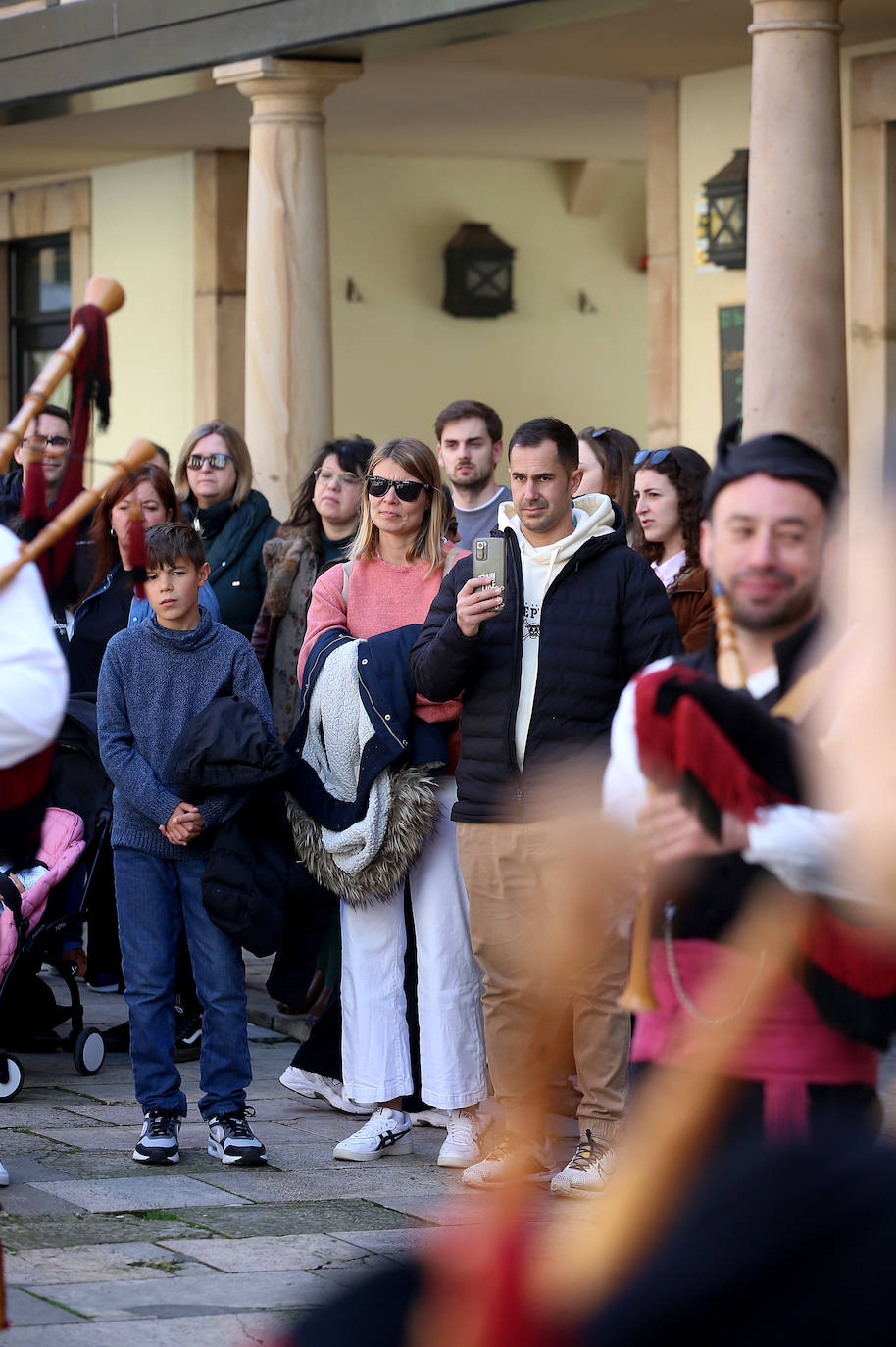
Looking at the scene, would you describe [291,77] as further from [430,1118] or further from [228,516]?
[430,1118]

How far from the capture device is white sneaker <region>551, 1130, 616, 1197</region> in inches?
206

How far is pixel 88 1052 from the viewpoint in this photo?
21.7 ft

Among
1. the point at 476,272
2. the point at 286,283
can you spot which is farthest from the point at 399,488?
the point at 476,272

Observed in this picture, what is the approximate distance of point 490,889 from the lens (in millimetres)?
5363

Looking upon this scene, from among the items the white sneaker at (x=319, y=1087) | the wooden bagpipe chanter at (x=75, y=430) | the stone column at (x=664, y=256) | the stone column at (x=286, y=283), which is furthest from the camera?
the stone column at (x=664, y=256)

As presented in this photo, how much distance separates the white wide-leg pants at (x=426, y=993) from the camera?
5676 mm

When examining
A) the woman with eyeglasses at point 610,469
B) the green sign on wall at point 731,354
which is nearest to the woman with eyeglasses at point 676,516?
the woman with eyeglasses at point 610,469

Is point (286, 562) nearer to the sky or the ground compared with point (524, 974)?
nearer to the sky

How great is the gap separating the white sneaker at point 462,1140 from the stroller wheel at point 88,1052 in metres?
1.39

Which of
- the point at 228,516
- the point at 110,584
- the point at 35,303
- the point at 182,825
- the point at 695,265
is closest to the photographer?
the point at 182,825

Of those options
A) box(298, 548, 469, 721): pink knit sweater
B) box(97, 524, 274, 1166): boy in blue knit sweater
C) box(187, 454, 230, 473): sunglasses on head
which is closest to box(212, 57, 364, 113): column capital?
box(187, 454, 230, 473): sunglasses on head

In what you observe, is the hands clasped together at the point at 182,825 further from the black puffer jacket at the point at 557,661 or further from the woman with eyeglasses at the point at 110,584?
the woman with eyeglasses at the point at 110,584

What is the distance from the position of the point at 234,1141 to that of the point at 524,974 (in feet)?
2.87

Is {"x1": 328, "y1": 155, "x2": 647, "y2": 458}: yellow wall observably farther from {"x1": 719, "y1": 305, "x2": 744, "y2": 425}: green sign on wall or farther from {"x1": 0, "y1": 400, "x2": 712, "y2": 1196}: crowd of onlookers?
{"x1": 0, "y1": 400, "x2": 712, "y2": 1196}: crowd of onlookers
